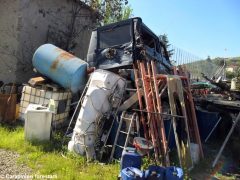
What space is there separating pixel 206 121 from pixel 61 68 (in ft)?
12.8

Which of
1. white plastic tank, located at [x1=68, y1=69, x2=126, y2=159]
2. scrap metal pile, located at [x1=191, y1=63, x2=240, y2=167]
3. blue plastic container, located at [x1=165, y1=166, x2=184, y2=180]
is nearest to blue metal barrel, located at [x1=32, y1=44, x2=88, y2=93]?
white plastic tank, located at [x1=68, y1=69, x2=126, y2=159]

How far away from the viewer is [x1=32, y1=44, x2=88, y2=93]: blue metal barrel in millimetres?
6887

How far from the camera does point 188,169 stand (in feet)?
17.1

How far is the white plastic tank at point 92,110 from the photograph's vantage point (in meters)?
5.37

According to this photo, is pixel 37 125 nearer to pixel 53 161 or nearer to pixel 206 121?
pixel 53 161

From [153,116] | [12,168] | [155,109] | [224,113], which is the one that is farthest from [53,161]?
[224,113]

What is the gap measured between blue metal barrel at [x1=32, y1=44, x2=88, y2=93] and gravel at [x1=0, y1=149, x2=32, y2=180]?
2.34 meters

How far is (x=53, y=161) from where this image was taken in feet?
15.8

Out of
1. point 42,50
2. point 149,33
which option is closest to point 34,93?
point 42,50

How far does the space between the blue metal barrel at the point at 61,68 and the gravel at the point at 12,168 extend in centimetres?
234

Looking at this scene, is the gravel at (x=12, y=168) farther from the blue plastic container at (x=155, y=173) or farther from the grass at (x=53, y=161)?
the blue plastic container at (x=155, y=173)

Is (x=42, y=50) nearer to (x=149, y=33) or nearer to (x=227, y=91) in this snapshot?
(x=149, y=33)

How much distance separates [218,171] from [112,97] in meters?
2.53

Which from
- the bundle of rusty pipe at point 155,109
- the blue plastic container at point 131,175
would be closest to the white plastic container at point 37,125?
the bundle of rusty pipe at point 155,109
